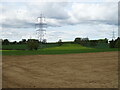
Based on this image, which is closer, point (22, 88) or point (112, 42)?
point (22, 88)

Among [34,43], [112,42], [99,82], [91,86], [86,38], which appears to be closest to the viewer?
[91,86]

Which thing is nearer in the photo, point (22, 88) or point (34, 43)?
point (22, 88)

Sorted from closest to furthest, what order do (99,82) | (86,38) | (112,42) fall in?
(99,82), (112,42), (86,38)

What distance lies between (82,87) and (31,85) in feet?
9.31

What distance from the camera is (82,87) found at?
11375mm

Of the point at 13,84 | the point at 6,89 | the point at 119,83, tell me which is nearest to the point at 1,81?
the point at 13,84

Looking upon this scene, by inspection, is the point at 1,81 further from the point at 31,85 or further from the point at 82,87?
the point at 82,87

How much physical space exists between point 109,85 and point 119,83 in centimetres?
83

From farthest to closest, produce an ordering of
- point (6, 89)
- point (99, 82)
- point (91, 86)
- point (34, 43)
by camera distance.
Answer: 1. point (34, 43)
2. point (99, 82)
3. point (91, 86)
4. point (6, 89)

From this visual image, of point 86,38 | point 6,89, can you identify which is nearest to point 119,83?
point 6,89

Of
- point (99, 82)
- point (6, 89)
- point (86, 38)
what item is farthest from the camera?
point (86, 38)

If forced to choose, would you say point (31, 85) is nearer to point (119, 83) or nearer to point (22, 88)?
point (22, 88)

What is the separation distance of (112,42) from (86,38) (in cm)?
3111

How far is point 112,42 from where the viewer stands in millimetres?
74250
